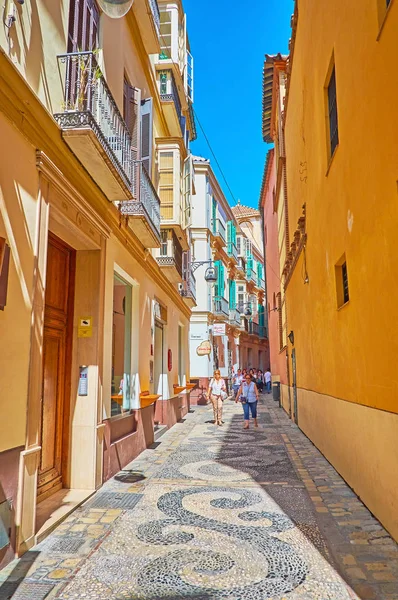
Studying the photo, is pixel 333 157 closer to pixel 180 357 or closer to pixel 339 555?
pixel 339 555

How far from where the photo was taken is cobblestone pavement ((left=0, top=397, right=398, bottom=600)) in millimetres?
3590

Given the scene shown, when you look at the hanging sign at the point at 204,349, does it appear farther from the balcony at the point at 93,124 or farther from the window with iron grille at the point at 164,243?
the balcony at the point at 93,124

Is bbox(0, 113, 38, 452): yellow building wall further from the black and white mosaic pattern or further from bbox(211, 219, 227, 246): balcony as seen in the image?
bbox(211, 219, 227, 246): balcony

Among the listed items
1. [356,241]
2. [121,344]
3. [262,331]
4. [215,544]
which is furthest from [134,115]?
[262,331]

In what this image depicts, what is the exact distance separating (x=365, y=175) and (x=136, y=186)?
4.28 meters

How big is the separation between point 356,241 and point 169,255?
751 centimetres

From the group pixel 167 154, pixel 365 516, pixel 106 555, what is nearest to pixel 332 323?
pixel 365 516

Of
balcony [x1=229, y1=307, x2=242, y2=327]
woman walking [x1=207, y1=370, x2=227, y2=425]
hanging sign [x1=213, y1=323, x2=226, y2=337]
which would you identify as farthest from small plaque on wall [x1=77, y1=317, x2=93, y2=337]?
balcony [x1=229, y1=307, x2=242, y2=327]

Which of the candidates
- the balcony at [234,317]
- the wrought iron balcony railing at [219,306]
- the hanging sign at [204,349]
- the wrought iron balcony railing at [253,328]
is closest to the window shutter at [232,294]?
the balcony at [234,317]

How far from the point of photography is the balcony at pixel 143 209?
820 cm

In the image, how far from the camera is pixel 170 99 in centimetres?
1208

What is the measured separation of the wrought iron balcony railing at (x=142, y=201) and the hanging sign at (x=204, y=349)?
13.2m

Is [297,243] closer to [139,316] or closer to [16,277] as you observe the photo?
[139,316]

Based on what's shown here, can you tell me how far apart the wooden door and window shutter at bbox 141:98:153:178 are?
12.4 ft
